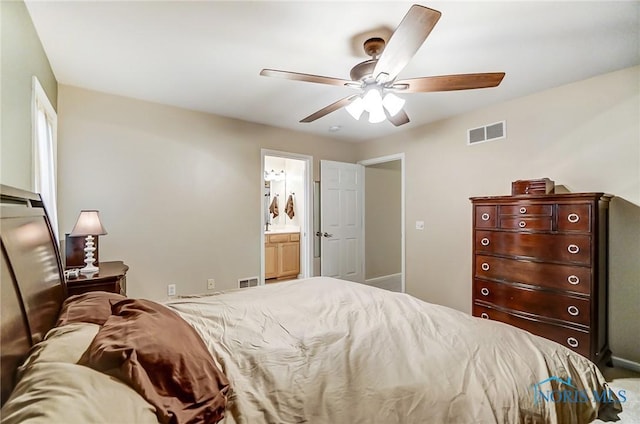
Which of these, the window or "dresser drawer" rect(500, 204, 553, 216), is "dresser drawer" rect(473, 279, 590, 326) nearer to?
"dresser drawer" rect(500, 204, 553, 216)

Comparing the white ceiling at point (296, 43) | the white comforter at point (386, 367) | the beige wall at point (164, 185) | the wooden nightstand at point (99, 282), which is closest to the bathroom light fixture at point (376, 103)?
the white ceiling at point (296, 43)

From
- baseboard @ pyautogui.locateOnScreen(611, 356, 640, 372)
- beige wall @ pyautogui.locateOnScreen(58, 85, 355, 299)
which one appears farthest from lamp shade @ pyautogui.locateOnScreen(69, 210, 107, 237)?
baseboard @ pyautogui.locateOnScreen(611, 356, 640, 372)

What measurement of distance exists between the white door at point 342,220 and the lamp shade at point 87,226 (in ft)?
9.44

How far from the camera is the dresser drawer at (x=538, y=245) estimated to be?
2367 mm

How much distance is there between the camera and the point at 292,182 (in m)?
6.10

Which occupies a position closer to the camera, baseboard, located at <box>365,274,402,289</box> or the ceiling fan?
the ceiling fan

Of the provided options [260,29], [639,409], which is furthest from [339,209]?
[639,409]

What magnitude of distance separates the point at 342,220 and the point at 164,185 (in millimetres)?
2670

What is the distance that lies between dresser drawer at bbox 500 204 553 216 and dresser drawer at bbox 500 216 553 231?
0.04 metres

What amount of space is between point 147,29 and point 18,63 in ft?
2.45

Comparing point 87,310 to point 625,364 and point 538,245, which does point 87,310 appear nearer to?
point 538,245

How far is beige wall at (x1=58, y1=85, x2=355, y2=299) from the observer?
2961mm

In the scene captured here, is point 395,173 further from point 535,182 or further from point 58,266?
point 58,266

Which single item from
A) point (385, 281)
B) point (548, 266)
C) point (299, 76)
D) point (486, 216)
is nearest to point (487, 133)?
point (486, 216)
